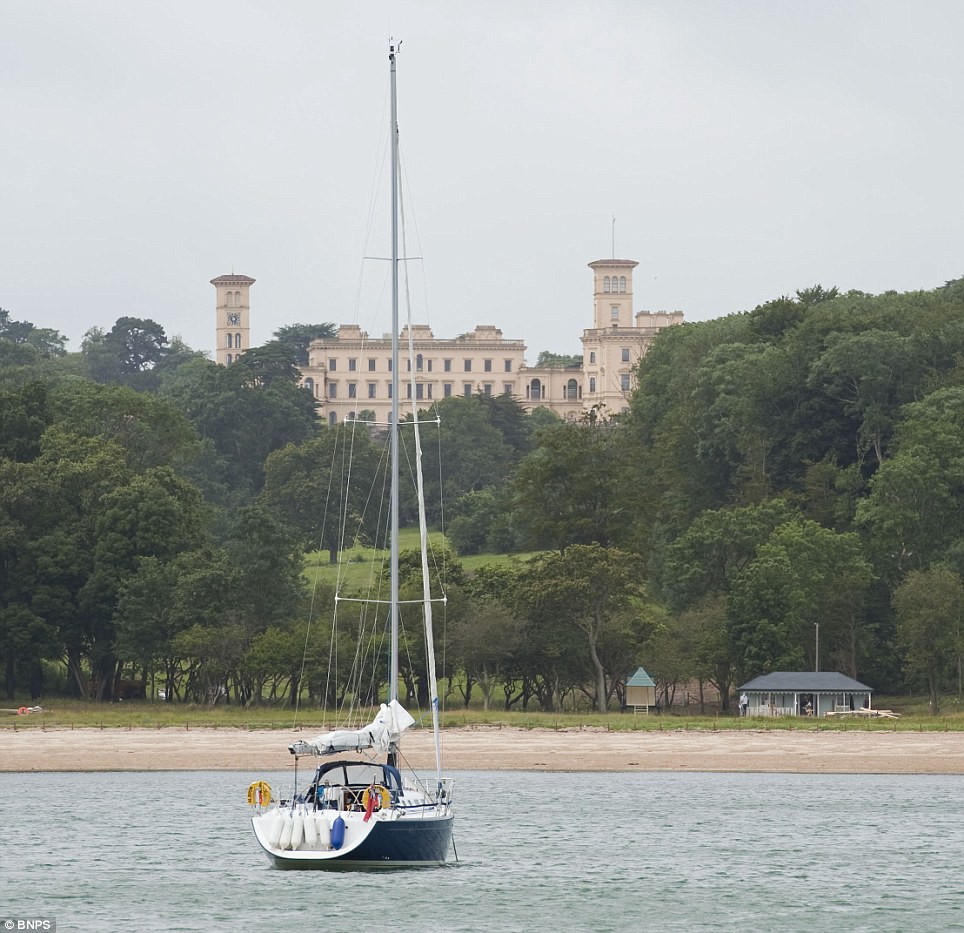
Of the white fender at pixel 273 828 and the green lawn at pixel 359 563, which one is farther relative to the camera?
the green lawn at pixel 359 563

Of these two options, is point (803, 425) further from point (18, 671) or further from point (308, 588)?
point (18, 671)

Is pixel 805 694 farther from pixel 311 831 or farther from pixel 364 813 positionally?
pixel 311 831

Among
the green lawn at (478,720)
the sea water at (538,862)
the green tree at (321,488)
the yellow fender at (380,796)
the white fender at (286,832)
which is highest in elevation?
the green tree at (321,488)

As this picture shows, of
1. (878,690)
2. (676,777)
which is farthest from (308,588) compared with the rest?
(676,777)

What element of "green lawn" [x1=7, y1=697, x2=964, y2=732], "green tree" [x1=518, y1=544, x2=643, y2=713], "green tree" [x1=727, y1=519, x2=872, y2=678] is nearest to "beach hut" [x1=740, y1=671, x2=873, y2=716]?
"green lawn" [x1=7, y1=697, x2=964, y2=732]

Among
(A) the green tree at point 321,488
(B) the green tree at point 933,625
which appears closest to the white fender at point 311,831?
(B) the green tree at point 933,625

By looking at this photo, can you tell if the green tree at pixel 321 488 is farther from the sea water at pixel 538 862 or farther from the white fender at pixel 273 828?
the white fender at pixel 273 828

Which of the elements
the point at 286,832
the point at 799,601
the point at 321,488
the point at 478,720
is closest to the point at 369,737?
the point at 286,832

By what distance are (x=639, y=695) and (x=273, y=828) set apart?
4749 cm

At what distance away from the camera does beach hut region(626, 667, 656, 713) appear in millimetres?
81250

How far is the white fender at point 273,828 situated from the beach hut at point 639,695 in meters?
45.8

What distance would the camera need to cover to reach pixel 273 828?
36.0 metres

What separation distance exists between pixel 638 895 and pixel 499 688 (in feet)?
182

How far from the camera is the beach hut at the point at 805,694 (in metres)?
77.2
